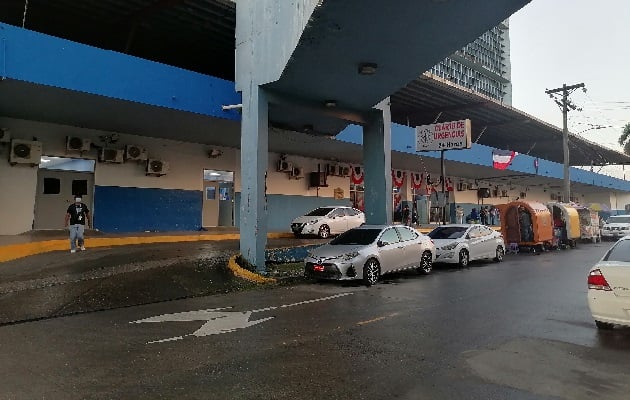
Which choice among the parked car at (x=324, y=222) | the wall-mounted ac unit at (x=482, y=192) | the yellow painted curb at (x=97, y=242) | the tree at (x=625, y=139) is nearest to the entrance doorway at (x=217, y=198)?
the yellow painted curb at (x=97, y=242)

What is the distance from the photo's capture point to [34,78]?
11.7m

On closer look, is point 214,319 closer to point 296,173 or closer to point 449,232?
point 449,232

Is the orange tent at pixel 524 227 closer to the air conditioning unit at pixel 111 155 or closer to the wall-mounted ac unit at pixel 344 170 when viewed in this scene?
the wall-mounted ac unit at pixel 344 170

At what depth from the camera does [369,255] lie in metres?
11.6

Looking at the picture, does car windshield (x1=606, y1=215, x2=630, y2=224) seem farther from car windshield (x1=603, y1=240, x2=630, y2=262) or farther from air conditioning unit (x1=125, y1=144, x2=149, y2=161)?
air conditioning unit (x1=125, y1=144, x2=149, y2=161)

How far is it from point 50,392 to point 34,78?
403 inches

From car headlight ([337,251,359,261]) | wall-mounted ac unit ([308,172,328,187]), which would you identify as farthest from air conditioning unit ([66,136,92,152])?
wall-mounted ac unit ([308,172,328,187])

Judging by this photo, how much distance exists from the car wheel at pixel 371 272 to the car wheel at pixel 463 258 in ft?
16.9

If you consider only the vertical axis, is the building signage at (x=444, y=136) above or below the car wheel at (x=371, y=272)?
above

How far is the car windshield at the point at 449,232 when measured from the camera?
16.4 metres

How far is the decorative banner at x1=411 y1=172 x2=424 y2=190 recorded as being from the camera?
32094 millimetres

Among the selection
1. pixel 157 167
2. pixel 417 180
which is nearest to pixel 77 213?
pixel 157 167

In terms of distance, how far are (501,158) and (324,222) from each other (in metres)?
16.3

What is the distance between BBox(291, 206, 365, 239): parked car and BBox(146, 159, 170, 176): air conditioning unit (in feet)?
20.1
